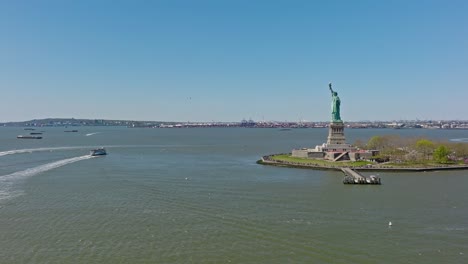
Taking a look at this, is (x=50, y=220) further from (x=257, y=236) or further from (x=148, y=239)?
(x=257, y=236)

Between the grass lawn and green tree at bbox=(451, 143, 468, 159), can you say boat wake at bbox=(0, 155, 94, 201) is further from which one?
green tree at bbox=(451, 143, 468, 159)

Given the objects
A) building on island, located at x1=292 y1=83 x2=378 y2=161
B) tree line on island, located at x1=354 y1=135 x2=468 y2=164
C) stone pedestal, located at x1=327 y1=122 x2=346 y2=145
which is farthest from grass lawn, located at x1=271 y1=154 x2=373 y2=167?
stone pedestal, located at x1=327 y1=122 x2=346 y2=145

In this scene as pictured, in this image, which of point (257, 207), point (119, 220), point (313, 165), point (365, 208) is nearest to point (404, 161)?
point (313, 165)

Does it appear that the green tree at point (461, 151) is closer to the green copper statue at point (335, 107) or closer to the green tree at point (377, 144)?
the green tree at point (377, 144)

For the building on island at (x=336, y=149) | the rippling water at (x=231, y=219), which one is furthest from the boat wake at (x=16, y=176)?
the building on island at (x=336, y=149)

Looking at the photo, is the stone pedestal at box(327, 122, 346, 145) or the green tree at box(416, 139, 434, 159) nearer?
the green tree at box(416, 139, 434, 159)
